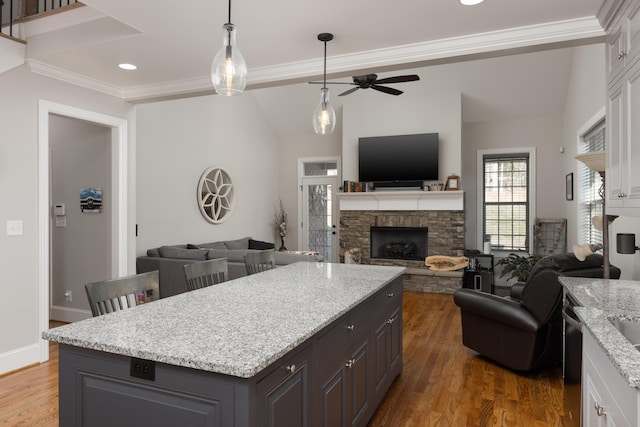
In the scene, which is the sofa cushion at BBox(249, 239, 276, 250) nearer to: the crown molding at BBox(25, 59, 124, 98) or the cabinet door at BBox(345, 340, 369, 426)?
the crown molding at BBox(25, 59, 124, 98)

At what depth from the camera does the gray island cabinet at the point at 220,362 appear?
1382 mm

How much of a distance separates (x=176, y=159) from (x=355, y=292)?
4529 millimetres

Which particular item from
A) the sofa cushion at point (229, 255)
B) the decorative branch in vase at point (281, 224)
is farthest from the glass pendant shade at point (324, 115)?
the decorative branch in vase at point (281, 224)

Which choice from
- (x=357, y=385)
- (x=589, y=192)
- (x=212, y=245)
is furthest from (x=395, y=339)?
(x=212, y=245)

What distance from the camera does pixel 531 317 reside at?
318 cm

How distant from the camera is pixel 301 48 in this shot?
3334 mm

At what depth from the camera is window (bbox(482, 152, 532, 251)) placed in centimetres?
738

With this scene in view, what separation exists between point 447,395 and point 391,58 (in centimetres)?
253

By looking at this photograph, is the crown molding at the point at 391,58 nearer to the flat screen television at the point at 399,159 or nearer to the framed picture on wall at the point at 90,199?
the framed picture on wall at the point at 90,199

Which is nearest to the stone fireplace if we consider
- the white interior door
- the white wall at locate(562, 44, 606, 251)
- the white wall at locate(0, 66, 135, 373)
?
the white interior door

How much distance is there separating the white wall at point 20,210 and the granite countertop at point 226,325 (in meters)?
2.11

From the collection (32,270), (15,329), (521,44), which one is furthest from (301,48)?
(15,329)

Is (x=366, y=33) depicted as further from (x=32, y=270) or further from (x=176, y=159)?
(x=176, y=159)

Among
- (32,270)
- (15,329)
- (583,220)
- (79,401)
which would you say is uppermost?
(583,220)
